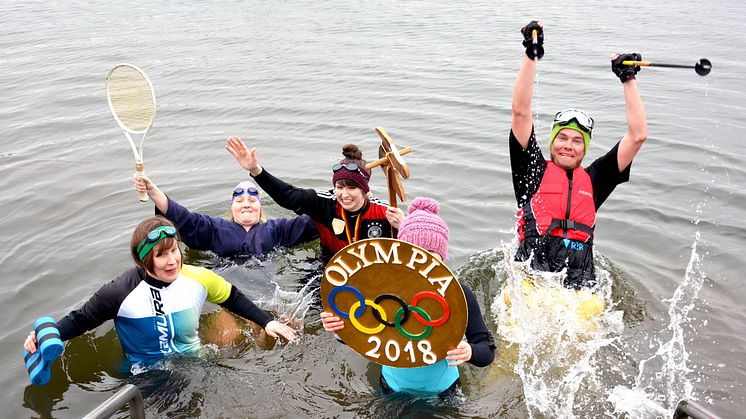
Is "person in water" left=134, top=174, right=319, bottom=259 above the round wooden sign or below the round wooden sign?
below

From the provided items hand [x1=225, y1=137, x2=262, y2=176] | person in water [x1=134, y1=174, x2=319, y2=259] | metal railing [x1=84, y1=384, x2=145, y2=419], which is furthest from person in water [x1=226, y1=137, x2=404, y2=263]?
metal railing [x1=84, y1=384, x2=145, y2=419]

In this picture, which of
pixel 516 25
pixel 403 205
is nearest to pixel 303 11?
pixel 516 25

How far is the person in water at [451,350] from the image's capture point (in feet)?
13.1

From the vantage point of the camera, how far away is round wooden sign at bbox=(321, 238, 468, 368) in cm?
375

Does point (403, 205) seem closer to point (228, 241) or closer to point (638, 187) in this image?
point (228, 241)

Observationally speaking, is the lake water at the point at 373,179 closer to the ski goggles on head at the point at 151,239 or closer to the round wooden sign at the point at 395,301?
the round wooden sign at the point at 395,301

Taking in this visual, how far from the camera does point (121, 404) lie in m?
3.50

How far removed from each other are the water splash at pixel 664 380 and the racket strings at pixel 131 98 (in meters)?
4.52

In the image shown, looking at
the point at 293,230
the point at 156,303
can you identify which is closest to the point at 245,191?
the point at 293,230

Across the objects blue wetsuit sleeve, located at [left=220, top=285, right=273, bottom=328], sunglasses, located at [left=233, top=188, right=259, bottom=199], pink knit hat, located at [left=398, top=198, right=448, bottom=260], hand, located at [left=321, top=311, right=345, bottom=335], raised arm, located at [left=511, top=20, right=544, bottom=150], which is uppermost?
raised arm, located at [left=511, top=20, right=544, bottom=150]

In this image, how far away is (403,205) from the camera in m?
8.69

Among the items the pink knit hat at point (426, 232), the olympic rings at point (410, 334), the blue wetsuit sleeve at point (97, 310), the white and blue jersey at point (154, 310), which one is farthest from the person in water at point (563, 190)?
the blue wetsuit sleeve at point (97, 310)

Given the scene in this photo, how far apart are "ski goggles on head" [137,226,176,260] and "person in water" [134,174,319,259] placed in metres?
1.89

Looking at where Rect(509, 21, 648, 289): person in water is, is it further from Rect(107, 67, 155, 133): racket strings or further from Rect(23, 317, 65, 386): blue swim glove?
Rect(23, 317, 65, 386): blue swim glove
